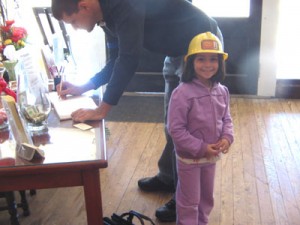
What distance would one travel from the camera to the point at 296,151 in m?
2.80

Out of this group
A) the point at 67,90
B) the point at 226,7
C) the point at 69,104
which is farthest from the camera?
the point at 226,7

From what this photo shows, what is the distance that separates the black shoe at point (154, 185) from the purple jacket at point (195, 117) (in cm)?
71

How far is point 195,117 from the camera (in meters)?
1.62

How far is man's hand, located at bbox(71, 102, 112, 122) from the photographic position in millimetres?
1555

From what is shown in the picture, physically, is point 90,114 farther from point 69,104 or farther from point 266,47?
point 266,47

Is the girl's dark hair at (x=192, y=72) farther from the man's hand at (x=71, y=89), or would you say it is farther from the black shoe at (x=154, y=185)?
the black shoe at (x=154, y=185)

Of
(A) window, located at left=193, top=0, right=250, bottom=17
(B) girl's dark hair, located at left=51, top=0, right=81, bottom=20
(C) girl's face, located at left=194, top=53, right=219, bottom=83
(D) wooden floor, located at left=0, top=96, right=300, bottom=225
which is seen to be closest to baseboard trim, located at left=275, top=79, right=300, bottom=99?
(D) wooden floor, located at left=0, top=96, right=300, bottom=225

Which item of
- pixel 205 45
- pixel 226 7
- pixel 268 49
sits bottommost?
pixel 268 49

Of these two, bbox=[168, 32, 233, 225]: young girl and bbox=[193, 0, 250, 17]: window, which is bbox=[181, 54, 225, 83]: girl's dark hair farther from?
bbox=[193, 0, 250, 17]: window

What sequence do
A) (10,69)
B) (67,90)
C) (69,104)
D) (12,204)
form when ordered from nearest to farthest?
(69,104), (67,90), (12,204), (10,69)

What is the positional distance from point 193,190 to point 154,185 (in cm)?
65

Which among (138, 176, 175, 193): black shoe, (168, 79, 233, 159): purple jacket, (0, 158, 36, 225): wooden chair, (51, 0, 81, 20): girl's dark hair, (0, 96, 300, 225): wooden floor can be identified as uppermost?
(51, 0, 81, 20): girl's dark hair

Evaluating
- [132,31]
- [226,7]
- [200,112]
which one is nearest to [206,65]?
[200,112]

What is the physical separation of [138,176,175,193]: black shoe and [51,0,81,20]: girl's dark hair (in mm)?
1173
